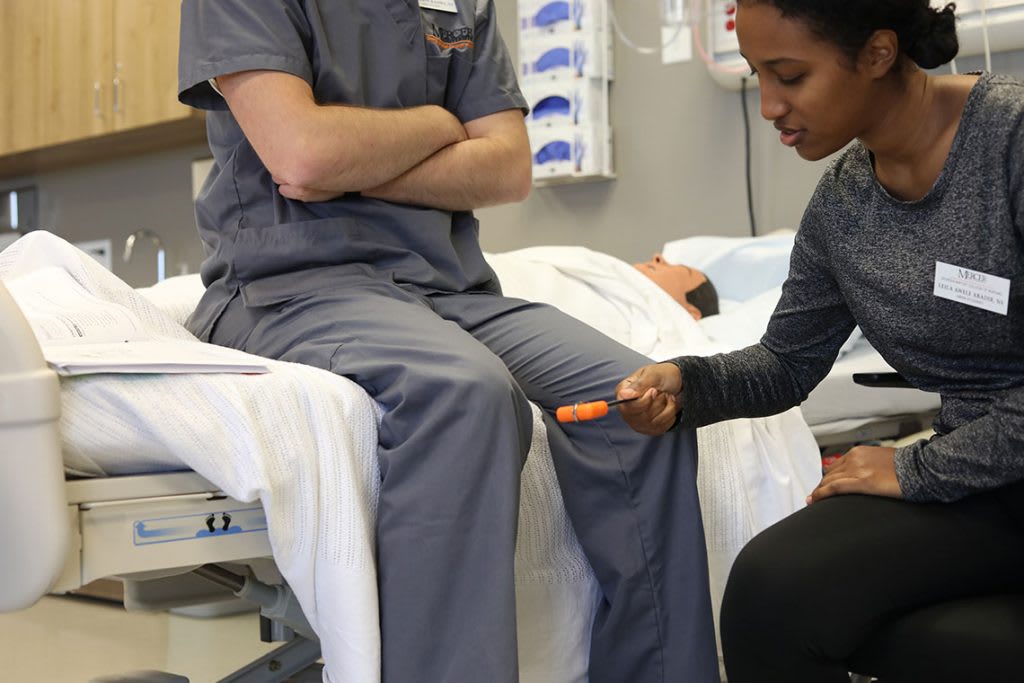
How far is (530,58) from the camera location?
3387mm

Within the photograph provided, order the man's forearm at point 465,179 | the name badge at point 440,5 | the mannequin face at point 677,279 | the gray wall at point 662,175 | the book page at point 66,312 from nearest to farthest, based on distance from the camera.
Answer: the book page at point 66,312 → the man's forearm at point 465,179 → the name badge at point 440,5 → the mannequin face at point 677,279 → the gray wall at point 662,175

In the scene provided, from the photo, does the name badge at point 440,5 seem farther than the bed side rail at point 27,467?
Yes

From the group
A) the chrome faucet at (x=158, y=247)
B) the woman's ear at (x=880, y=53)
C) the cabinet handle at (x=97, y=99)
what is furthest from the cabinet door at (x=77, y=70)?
the woman's ear at (x=880, y=53)

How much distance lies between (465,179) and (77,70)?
127 inches

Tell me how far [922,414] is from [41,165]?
4.06 m

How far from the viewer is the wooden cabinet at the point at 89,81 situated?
12.9 ft

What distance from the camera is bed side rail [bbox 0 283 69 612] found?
996 mm

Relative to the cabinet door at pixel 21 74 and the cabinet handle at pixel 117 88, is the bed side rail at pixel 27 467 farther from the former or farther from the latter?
the cabinet door at pixel 21 74

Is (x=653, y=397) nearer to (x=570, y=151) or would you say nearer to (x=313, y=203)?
(x=313, y=203)

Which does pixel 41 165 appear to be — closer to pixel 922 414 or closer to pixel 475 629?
pixel 922 414

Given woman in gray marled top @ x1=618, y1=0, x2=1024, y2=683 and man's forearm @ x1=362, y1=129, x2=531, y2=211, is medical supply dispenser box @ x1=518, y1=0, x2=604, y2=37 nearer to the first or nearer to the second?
man's forearm @ x1=362, y1=129, x2=531, y2=211

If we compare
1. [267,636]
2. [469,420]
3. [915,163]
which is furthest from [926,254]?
[267,636]

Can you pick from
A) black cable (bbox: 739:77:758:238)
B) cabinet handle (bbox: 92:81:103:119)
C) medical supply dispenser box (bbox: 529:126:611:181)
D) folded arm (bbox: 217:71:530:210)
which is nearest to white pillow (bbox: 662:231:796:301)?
black cable (bbox: 739:77:758:238)

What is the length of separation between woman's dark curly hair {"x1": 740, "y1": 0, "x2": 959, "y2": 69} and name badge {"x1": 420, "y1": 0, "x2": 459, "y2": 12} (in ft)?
2.10
